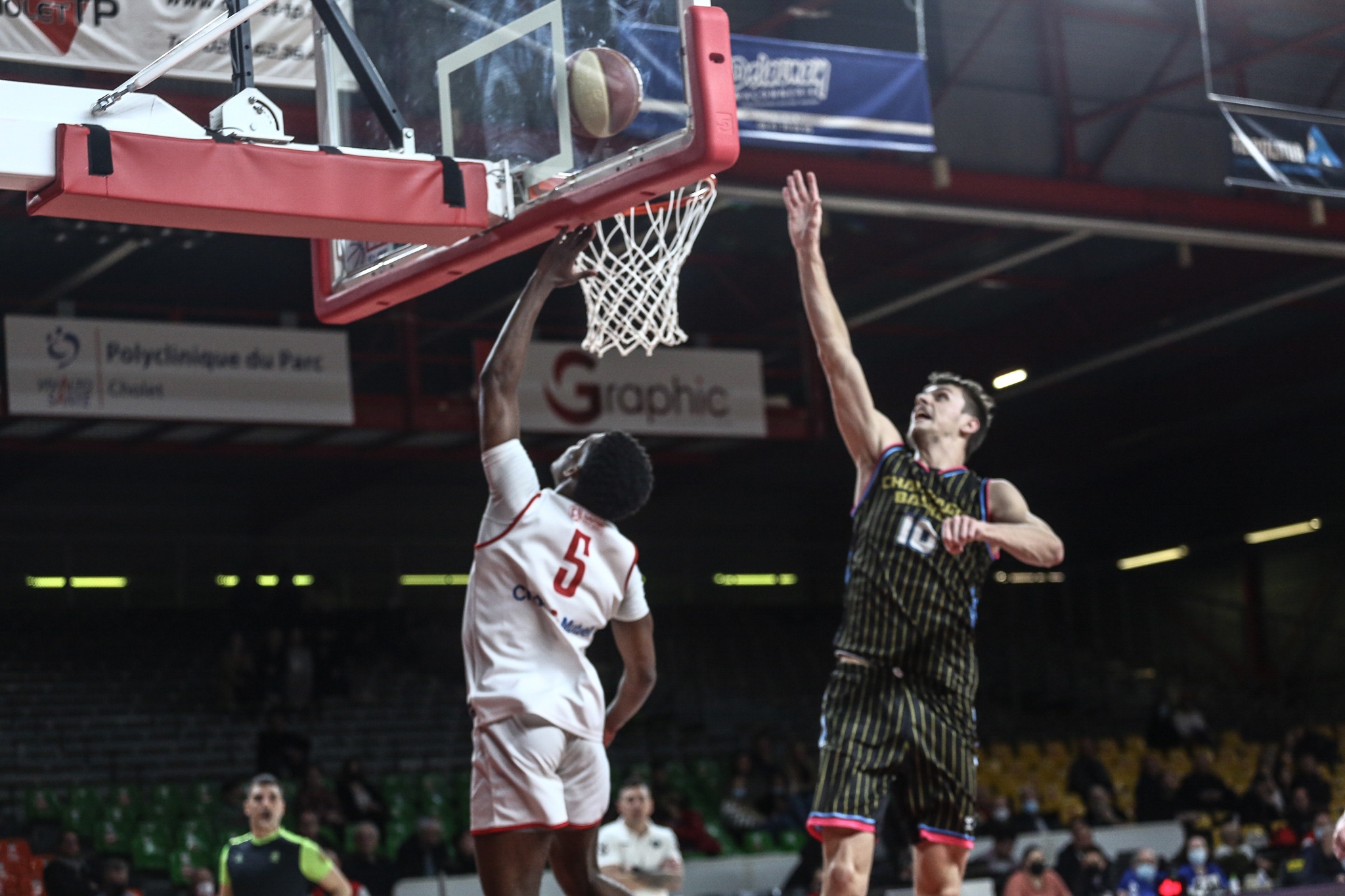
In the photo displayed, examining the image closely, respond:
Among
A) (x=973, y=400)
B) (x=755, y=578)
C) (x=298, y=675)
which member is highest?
(x=755, y=578)

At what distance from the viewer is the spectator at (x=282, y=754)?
18.7m

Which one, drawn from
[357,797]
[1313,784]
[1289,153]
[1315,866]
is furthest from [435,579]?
[1289,153]

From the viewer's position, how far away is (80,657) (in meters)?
22.2

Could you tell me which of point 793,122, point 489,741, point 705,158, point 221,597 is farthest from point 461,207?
point 221,597

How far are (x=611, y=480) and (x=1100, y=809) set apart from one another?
589 inches

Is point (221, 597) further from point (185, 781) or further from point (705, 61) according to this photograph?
point (705, 61)

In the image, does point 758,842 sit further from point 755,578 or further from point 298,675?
point 755,578

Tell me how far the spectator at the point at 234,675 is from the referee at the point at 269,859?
13193 mm

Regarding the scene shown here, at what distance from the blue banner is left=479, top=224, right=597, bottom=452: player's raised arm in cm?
625

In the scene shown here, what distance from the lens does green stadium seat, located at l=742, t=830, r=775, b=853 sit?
17672mm

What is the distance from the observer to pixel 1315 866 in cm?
1473

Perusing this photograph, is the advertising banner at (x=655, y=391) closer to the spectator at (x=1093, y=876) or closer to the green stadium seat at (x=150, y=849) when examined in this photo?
the green stadium seat at (x=150, y=849)

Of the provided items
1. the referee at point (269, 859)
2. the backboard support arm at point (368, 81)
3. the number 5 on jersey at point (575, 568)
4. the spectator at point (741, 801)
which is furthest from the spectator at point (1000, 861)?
the backboard support arm at point (368, 81)

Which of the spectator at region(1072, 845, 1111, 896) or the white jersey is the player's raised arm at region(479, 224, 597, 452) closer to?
the white jersey
